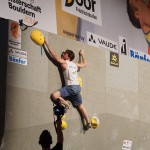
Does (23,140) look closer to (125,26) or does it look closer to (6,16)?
(6,16)

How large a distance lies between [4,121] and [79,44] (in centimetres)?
179

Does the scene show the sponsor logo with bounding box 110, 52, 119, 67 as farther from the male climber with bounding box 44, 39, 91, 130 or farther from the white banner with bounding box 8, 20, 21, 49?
the white banner with bounding box 8, 20, 21, 49

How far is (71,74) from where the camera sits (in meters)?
5.62

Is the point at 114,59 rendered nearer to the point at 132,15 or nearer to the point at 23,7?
the point at 132,15

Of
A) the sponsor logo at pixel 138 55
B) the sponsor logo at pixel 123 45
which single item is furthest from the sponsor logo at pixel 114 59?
the sponsor logo at pixel 138 55

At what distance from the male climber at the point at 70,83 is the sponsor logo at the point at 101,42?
2.30ft

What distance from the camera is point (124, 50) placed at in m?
6.96

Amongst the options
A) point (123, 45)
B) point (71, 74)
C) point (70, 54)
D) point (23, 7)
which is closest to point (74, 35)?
point (70, 54)

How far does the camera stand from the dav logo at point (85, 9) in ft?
20.0

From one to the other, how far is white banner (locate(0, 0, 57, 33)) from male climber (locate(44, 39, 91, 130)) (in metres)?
0.39

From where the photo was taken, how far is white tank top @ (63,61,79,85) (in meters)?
5.59

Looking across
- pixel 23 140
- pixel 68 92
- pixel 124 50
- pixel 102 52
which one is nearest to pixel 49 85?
pixel 68 92

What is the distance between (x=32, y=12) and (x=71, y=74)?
1.03 m

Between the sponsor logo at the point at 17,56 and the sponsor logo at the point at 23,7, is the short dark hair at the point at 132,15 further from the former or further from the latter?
the sponsor logo at the point at 17,56
